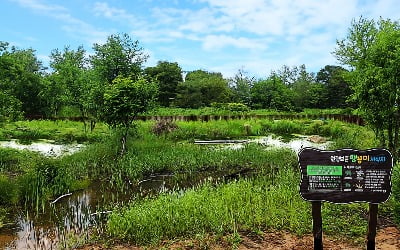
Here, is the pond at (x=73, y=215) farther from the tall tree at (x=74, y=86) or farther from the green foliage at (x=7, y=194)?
the tall tree at (x=74, y=86)

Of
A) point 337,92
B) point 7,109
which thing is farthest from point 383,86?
point 337,92

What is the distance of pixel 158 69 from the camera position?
149 ft

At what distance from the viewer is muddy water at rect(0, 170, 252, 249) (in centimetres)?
655

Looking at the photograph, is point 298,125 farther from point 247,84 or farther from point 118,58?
point 247,84

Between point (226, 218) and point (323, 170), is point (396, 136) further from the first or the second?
point (226, 218)

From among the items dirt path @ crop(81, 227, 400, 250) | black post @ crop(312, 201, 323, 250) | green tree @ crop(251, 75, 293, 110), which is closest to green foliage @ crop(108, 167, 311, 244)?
dirt path @ crop(81, 227, 400, 250)

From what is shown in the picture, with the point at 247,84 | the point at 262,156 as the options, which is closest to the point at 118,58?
the point at 262,156

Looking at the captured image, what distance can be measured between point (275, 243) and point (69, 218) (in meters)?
4.22

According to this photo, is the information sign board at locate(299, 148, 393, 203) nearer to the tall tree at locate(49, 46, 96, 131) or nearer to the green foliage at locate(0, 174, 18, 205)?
the green foliage at locate(0, 174, 18, 205)

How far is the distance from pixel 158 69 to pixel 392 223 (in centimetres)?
4043

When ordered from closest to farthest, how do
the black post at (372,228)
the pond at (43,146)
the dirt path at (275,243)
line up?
the black post at (372,228) < the dirt path at (275,243) < the pond at (43,146)

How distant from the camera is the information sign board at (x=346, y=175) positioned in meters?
5.02

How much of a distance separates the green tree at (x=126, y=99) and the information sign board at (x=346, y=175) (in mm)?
8388

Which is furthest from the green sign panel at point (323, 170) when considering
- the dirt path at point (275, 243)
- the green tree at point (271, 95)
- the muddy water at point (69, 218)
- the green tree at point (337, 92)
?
the green tree at point (337, 92)
